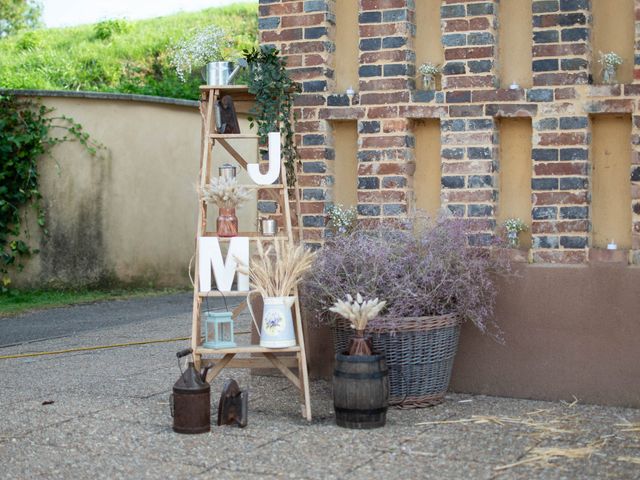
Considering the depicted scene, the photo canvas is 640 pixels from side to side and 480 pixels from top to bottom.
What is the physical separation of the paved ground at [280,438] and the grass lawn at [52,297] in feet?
12.9

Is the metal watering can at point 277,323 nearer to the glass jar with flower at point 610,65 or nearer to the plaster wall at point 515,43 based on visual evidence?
the plaster wall at point 515,43

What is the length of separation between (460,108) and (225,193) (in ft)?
4.68

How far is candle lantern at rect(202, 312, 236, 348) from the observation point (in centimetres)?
538

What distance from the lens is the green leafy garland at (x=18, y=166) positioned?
10797 mm

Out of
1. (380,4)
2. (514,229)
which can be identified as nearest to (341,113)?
(380,4)

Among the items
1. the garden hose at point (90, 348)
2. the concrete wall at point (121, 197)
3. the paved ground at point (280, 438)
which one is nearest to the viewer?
the paved ground at point (280, 438)

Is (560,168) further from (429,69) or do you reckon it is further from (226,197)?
(226,197)

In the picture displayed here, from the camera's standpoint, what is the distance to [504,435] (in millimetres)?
4887

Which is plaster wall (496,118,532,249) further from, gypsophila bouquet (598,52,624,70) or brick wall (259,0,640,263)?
gypsophila bouquet (598,52,624,70)

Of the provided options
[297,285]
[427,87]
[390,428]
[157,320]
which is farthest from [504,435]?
[157,320]

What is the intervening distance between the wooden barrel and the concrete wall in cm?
625

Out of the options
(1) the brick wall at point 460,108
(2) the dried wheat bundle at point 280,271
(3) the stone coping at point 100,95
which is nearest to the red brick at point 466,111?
(1) the brick wall at point 460,108

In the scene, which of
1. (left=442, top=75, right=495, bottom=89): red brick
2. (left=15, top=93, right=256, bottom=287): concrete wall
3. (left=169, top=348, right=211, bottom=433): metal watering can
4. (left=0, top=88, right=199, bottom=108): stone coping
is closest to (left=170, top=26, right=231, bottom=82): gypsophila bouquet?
(left=442, top=75, right=495, bottom=89): red brick

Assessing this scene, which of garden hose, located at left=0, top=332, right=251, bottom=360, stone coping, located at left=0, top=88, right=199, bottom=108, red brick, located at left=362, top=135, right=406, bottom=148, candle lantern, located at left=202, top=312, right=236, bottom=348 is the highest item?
stone coping, located at left=0, top=88, right=199, bottom=108
